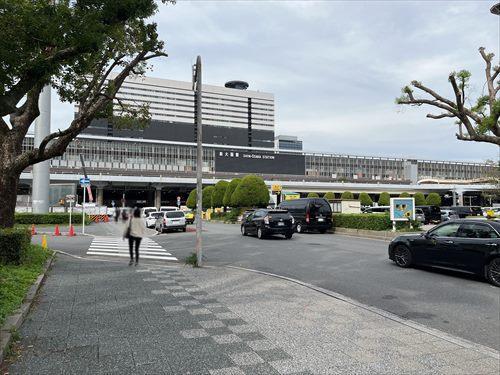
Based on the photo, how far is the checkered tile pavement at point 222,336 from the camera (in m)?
4.53

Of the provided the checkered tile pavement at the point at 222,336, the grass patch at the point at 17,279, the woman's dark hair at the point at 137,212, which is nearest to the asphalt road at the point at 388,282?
the woman's dark hair at the point at 137,212

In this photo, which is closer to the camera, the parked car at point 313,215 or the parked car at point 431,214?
the parked car at point 313,215

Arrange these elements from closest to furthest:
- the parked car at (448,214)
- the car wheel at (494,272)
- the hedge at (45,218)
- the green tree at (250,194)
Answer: the car wheel at (494,272) < the hedge at (45,218) < the parked car at (448,214) < the green tree at (250,194)

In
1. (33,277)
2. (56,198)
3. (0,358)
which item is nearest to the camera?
(0,358)

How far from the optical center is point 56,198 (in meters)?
43.2

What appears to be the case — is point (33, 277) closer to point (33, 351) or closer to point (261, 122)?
point (33, 351)

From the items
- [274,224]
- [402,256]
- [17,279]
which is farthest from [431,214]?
[17,279]

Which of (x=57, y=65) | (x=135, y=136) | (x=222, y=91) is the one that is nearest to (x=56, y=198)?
(x=57, y=65)

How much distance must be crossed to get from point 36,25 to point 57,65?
696 millimetres

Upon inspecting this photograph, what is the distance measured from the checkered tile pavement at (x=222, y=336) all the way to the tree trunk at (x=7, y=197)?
21.3 feet

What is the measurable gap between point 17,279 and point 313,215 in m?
19.3

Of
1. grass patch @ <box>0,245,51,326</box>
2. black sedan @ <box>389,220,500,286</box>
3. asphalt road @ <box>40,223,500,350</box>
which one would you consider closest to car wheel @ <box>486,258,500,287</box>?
black sedan @ <box>389,220,500,286</box>

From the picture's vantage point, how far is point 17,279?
8.51 m

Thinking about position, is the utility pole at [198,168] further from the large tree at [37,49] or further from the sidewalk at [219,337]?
the sidewalk at [219,337]
